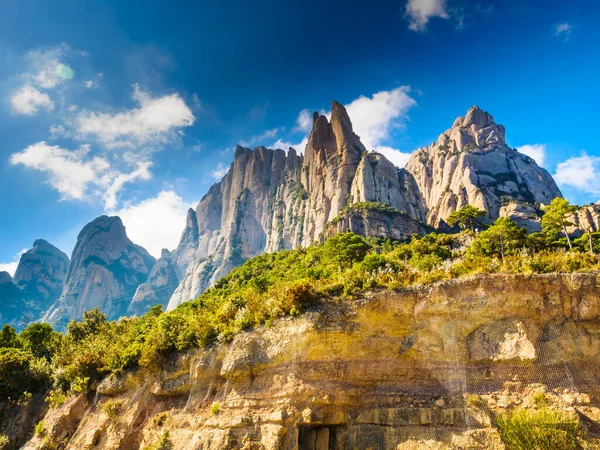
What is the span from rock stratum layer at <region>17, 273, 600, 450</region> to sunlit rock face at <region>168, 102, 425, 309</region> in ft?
218

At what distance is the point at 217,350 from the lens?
19078 mm

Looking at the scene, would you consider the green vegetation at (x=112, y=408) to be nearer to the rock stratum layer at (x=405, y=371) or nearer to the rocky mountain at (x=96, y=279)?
the rock stratum layer at (x=405, y=371)

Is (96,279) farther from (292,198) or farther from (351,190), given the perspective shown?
(351,190)

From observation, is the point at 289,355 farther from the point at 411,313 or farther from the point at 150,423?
the point at 150,423

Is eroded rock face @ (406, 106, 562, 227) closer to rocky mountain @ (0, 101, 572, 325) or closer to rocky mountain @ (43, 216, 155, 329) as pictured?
rocky mountain @ (0, 101, 572, 325)

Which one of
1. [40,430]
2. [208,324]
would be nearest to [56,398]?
[40,430]

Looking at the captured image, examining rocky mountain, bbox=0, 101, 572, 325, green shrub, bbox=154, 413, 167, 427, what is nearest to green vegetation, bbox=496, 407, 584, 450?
green shrub, bbox=154, 413, 167, 427

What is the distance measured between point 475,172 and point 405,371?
11531 centimetres

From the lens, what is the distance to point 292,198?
133875mm

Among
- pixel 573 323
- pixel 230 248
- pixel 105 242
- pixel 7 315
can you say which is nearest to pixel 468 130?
pixel 230 248

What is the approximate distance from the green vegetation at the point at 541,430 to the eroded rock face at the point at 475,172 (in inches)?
3744

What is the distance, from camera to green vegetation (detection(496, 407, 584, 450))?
45.1 feet

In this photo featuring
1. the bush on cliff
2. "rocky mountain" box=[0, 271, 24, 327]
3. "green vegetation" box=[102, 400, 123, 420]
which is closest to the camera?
the bush on cliff

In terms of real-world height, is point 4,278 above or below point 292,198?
below
